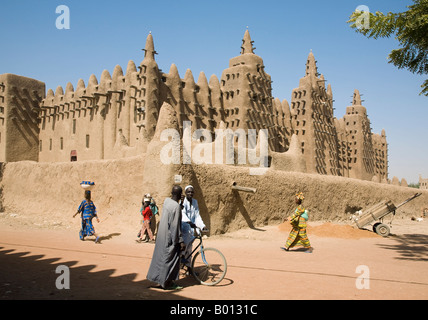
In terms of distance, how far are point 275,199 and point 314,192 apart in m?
3.05

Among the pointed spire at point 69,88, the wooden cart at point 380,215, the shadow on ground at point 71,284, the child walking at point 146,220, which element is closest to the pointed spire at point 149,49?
the pointed spire at point 69,88

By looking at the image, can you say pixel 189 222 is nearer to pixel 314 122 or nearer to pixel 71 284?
pixel 71 284

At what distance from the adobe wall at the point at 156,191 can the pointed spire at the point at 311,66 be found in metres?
21.5

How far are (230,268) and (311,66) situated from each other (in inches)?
1362

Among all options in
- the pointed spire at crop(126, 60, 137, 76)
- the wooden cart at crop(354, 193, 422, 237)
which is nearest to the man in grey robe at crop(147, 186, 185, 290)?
the wooden cart at crop(354, 193, 422, 237)

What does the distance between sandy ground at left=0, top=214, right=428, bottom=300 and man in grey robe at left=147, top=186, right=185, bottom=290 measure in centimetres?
23

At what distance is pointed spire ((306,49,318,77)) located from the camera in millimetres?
38469

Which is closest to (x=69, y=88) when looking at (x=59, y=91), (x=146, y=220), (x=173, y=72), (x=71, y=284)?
(x=59, y=91)

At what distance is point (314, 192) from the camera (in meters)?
17.7

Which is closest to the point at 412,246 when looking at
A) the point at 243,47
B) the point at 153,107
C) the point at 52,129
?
the point at 153,107

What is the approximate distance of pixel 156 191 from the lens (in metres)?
11.4

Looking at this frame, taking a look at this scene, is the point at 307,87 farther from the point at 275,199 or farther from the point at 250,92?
the point at 275,199

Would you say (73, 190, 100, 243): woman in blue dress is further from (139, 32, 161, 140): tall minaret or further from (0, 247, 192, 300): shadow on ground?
(139, 32, 161, 140): tall minaret

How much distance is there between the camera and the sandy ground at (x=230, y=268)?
5684mm
